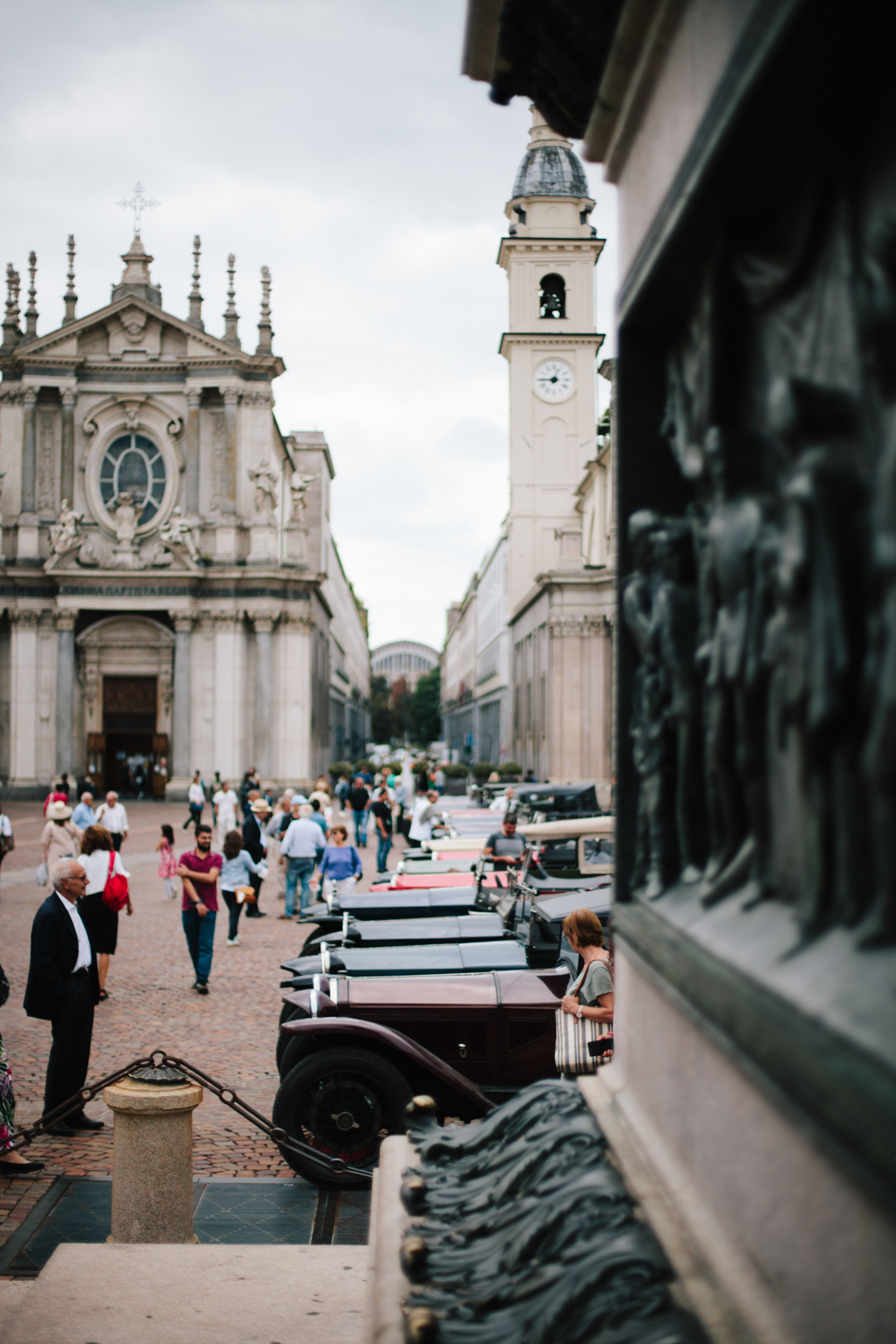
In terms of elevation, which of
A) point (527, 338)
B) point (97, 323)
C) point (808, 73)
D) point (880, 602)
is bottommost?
point (880, 602)

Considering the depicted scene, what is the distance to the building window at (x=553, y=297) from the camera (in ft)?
182

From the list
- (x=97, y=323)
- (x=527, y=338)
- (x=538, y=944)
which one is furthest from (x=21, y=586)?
(x=538, y=944)

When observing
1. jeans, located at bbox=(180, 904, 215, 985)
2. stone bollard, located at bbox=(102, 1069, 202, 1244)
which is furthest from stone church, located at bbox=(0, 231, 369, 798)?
stone bollard, located at bbox=(102, 1069, 202, 1244)

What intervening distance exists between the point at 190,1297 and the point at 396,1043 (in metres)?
2.62

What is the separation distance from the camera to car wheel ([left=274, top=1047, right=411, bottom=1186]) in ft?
21.2

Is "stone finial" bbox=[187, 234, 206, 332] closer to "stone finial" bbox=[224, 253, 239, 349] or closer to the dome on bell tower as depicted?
"stone finial" bbox=[224, 253, 239, 349]

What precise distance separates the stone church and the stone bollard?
118 feet

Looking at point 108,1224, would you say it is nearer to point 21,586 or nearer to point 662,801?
point 662,801

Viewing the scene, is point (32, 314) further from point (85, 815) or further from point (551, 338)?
point (85, 815)

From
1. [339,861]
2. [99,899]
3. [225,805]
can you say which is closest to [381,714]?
[225,805]

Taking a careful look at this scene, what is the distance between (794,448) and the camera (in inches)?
72.6

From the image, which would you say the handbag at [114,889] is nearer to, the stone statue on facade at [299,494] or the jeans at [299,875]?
the jeans at [299,875]

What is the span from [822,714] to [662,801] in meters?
1.18

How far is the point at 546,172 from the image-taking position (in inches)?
2159
